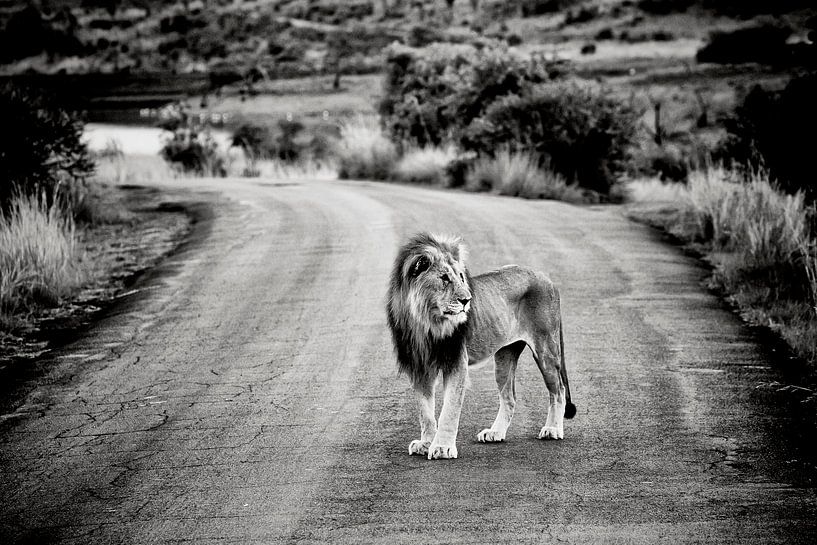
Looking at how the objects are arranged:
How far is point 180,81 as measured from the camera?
71.6m

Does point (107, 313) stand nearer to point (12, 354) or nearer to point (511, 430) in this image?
point (12, 354)

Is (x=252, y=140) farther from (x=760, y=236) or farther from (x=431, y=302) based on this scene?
(x=431, y=302)

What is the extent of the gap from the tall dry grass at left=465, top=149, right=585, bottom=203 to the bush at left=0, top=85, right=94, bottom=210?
30.5 ft

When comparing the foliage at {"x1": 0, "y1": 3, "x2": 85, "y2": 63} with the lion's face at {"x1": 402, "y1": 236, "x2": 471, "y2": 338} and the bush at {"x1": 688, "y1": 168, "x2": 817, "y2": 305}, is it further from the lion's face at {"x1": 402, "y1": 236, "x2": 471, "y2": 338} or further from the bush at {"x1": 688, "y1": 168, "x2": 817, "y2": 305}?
the lion's face at {"x1": 402, "y1": 236, "x2": 471, "y2": 338}

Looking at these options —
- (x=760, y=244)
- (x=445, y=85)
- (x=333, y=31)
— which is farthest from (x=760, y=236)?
(x=333, y=31)

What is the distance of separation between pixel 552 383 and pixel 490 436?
65 centimetres

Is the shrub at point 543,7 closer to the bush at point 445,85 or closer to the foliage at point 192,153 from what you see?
the bush at point 445,85

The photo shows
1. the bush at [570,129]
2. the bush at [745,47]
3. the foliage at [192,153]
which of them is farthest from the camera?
the bush at [745,47]

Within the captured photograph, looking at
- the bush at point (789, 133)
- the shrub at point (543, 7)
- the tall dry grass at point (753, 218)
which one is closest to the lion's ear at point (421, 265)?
the tall dry grass at point (753, 218)

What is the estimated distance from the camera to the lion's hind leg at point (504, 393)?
309 inches

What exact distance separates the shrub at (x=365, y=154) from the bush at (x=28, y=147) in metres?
11.0

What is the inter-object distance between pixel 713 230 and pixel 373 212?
6.33m

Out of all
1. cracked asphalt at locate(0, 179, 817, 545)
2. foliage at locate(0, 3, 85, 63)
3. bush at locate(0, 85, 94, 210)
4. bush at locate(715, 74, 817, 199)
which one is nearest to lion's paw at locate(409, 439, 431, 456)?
cracked asphalt at locate(0, 179, 817, 545)

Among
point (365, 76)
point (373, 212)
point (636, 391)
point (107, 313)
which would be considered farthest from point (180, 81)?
point (636, 391)
